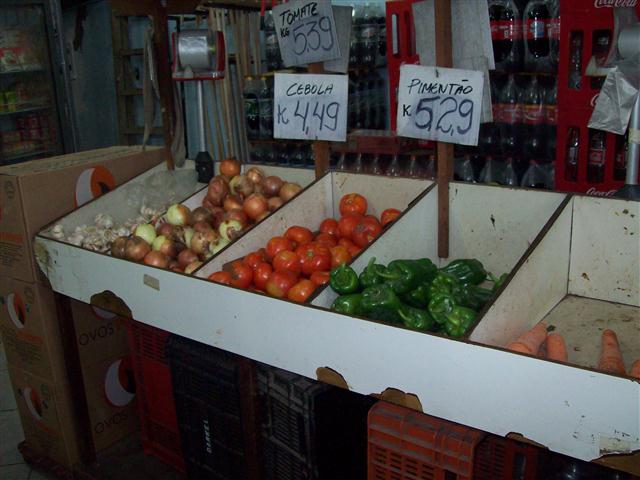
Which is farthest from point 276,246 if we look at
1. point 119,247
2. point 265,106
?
point 265,106

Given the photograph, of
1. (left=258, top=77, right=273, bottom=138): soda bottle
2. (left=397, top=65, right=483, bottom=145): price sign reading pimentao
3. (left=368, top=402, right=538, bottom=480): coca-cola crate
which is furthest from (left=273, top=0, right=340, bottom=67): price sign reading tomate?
(left=258, top=77, right=273, bottom=138): soda bottle

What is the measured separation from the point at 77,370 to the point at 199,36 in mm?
1443

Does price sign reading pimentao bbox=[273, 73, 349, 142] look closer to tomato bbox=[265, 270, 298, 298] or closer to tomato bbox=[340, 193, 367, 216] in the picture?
tomato bbox=[340, 193, 367, 216]

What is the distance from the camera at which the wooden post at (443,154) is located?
1.74m

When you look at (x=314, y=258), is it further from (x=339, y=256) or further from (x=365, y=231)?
(x=365, y=231)

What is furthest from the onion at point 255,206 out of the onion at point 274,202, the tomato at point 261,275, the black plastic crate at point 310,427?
the black plastic crate at point 310,427

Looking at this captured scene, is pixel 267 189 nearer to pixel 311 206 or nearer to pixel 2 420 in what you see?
pixel 311 206

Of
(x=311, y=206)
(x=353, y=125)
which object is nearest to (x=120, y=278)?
(x=311, y=206)

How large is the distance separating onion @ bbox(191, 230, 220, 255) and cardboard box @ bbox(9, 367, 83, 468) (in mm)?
856

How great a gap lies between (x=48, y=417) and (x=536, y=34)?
10.8 feet

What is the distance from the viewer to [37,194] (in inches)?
94.7

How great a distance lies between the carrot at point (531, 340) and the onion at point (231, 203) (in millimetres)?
1282

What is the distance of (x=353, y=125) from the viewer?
16.8 ft

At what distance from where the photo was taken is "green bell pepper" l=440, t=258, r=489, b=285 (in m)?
1.87
